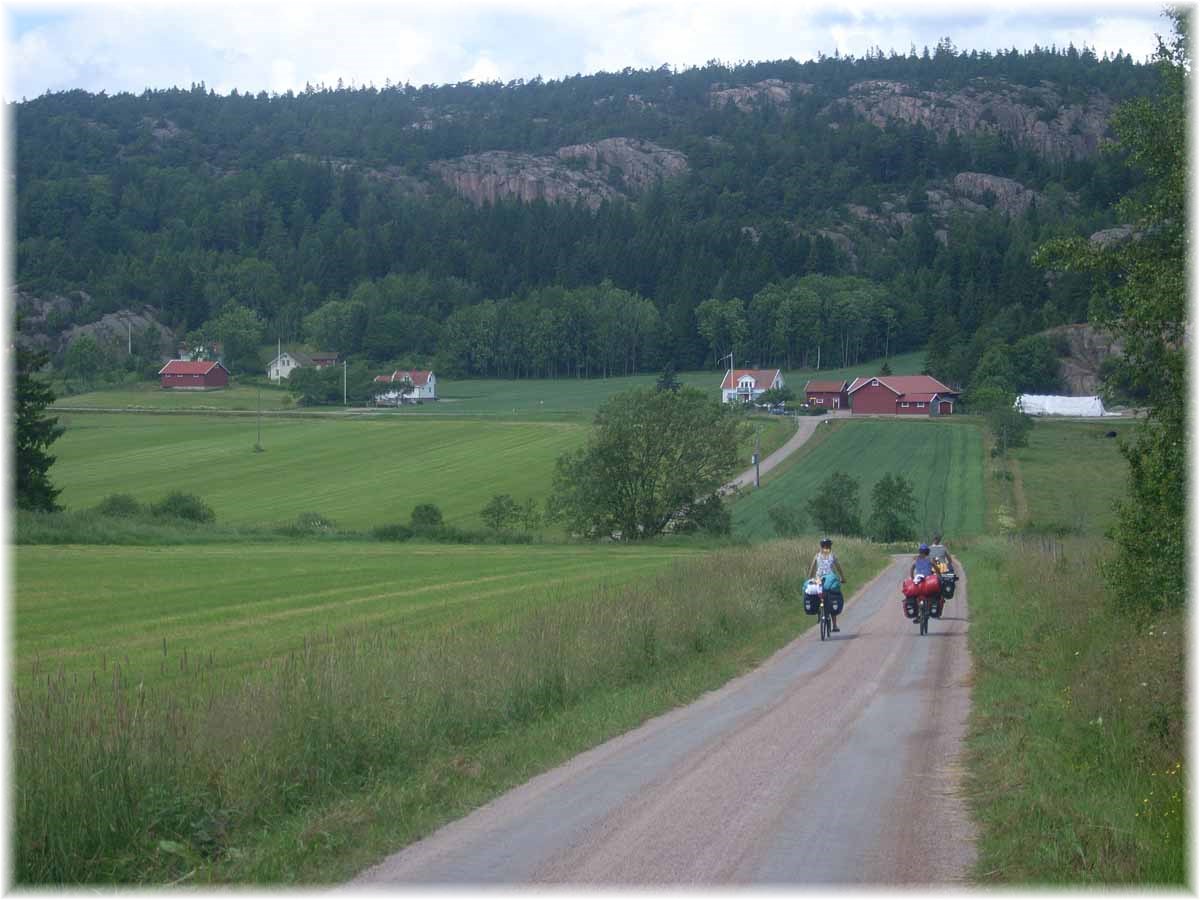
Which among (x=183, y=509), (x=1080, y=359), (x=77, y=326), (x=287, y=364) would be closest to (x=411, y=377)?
(x=287, y=364)

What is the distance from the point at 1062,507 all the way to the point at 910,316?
9444cm

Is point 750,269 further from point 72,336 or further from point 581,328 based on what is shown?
point 72,336

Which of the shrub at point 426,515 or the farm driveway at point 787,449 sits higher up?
the farm driveway at point 787,449

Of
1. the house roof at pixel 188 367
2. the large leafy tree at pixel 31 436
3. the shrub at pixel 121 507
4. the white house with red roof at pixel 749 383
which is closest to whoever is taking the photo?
the large leafy tree at pixel 31 436

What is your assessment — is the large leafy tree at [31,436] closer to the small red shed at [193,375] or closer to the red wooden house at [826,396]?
the small red shed at [193,375]

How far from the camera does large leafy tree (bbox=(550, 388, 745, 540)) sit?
212 ft

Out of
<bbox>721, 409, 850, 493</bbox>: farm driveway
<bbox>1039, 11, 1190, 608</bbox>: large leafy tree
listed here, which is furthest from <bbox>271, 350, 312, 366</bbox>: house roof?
<bbox>1039, 11, 1190, 608</bbox>: large leafy tree

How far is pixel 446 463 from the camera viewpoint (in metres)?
84.8

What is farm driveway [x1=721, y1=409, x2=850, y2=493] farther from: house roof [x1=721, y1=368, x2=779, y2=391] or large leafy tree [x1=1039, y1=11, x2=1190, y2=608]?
large leafy tree [x1=1039, y1=11, x2=1190, y2=608]

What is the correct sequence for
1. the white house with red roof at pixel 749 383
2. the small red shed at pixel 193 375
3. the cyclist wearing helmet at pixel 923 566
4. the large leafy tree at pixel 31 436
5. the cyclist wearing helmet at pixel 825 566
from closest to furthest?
the cyclist wearing helmet at pixel 825 566 → the cyclist wearing helmet at pixel 923 566 → the large leafy tree at pixel 31 436 → the small red shed at pixel 193 375 → the white house with red roof at pixel 749 383

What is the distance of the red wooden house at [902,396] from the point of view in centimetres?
9850

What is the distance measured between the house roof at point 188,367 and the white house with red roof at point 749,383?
50.1 m

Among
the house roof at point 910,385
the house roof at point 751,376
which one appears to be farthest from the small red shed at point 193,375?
the house roof at point 910,385

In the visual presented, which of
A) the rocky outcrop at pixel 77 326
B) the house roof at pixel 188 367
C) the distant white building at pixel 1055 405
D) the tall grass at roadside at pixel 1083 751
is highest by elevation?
the rocky outcrop at pixel 77 326
